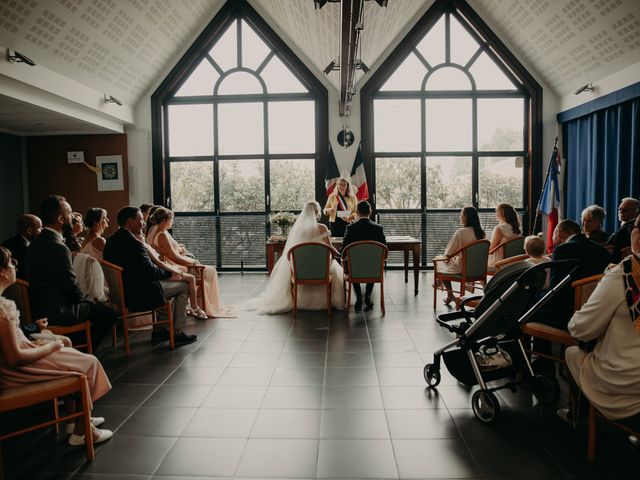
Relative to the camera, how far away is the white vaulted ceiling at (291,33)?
646 cm

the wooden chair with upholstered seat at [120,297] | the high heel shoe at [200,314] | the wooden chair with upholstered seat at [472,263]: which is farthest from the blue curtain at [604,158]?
the wooden chair with upholstered seat at [120,297]

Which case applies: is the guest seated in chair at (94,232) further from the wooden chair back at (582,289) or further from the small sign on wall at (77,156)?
the small sign on wall at (77,156)

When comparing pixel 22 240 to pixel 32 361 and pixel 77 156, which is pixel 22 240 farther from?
pixel 77 156

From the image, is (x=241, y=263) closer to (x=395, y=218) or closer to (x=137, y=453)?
(x=395, y=218)

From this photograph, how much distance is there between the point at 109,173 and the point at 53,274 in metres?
6.80

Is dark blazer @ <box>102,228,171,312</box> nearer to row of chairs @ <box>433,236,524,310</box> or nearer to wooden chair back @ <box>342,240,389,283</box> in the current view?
wooden chair back @ <box>342,240,389,283</box>

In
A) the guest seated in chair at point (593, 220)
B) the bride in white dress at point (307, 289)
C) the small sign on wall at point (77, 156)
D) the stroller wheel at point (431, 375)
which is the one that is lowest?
the stroller wheel at point (431, 375)

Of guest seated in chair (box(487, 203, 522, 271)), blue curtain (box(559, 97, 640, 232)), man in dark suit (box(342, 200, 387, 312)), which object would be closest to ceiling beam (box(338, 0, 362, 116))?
man in dark suit (box(342, 200, 387, 312))

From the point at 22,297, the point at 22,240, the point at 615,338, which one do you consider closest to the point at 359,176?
the point at 22,240

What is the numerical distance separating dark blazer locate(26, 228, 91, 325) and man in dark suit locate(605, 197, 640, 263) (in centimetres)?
476

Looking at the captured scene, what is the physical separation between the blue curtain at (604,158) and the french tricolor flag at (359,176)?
3582 mm

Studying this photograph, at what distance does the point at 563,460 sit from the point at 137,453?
7.20ft

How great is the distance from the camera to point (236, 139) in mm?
10055

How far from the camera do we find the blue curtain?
7.28 m
